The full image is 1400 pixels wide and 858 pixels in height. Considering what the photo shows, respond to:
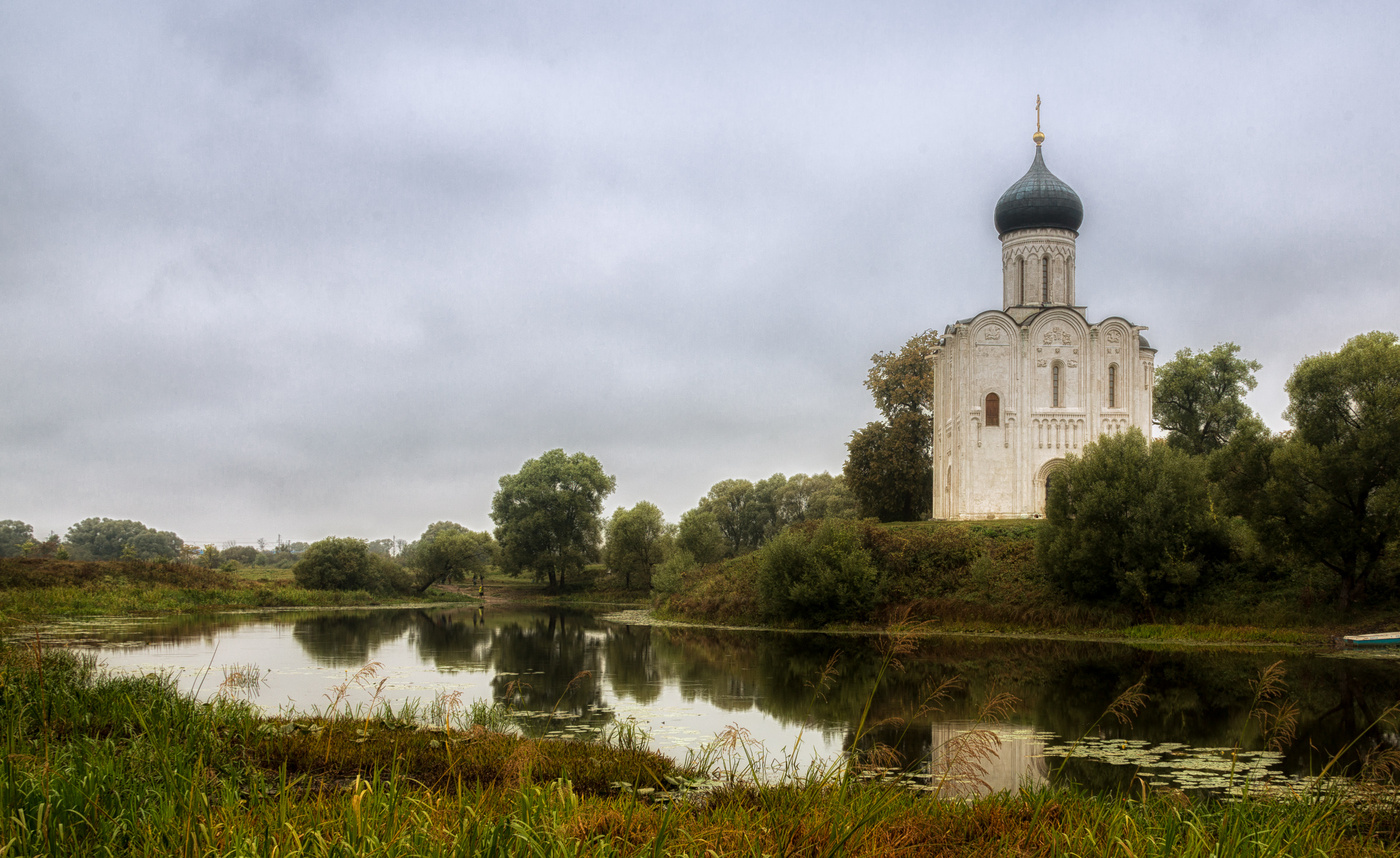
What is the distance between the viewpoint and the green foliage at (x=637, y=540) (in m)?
55.1

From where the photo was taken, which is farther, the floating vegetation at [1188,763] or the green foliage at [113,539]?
the green foliage at [113,539]

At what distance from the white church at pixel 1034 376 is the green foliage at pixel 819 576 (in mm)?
10929

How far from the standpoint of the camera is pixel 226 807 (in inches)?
174

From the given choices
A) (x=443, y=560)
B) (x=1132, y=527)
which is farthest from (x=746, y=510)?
(x=1132, y=527)

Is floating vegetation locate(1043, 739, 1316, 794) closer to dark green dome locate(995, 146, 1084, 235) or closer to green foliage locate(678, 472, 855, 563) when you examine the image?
dark green dome locate(995, 146, 1084, 235)

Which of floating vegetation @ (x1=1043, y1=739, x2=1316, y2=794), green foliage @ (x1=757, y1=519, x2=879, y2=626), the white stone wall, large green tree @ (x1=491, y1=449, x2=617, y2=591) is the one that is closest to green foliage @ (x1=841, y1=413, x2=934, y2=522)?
the white stone wall

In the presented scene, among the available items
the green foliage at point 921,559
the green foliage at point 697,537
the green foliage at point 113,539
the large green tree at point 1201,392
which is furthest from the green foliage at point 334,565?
the green foliage at point 113,539

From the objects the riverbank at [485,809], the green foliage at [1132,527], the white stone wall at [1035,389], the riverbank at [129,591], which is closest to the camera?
the riverbank at [485,809]

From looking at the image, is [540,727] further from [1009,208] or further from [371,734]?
[1009,208]

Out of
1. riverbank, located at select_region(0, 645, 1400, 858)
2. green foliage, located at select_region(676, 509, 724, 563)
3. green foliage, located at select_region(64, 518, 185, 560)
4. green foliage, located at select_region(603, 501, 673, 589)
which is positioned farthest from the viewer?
green foliage, located at select_region(64, 518, 185, 560)

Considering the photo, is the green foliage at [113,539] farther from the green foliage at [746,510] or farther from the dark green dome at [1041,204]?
the dark green dome at [1041,204]

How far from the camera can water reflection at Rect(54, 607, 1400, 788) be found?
10.8m

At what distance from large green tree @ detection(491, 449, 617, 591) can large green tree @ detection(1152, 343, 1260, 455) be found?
34.2 meters

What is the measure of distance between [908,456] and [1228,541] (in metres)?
19.2
